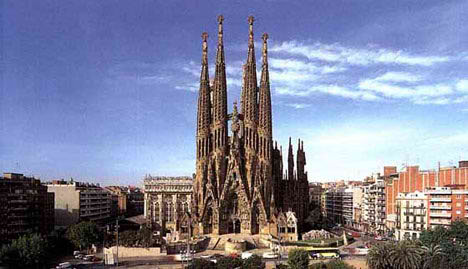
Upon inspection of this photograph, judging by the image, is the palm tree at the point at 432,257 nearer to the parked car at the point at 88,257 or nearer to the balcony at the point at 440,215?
the balcony at the point at 440,215

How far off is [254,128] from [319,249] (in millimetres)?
27928

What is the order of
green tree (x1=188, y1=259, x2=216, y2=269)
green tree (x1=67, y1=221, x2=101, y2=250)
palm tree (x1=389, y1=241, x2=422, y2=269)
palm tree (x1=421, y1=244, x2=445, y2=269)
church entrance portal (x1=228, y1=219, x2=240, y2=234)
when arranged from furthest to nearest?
church entrance portal (x1=228, y1=219, x2=240, y2=234) < green tree (x1=67, y1=221, x2=101, y2=250) < palm tree (x1=421, y1=244, x2=445, y2=269) < palm tree (x1=389, y1=241, x2=422, y2=269) < green tree (x1=188, y1=259, x2=216, y2=269)

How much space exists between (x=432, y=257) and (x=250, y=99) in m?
48.9

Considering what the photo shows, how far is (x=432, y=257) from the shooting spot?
4766 centimetres

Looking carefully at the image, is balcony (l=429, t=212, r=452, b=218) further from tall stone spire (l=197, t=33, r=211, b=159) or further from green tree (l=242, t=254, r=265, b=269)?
green tree (l=242, t=254, r=265, b=269)

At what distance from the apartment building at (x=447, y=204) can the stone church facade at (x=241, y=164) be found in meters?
24.2

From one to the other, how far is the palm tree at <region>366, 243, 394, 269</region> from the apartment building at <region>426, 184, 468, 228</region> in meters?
29.2

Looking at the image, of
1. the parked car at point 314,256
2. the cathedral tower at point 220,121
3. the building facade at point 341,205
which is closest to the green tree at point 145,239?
the cathedral tower at point 220,121

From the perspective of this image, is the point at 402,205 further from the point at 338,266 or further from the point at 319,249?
the point at 338,266

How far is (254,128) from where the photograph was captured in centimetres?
8919

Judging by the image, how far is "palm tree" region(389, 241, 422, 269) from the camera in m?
46.1

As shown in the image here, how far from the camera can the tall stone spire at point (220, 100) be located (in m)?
88.8

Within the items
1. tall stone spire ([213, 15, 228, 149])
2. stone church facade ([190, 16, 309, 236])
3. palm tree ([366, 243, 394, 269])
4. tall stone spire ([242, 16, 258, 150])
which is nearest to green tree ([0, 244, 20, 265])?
stone church facade ([190, 16, 309, 236])

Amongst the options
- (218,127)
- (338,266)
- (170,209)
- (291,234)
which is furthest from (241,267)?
(170,209)
